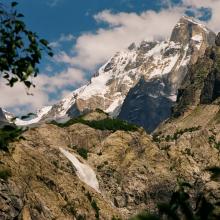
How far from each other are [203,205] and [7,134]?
5.60 meters

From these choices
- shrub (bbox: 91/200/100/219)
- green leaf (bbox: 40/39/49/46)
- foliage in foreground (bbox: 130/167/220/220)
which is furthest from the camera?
shrub (bbox: 91/200/100/219)

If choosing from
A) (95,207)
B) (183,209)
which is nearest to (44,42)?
(183,209)

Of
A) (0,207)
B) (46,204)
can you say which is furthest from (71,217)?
(0,207)

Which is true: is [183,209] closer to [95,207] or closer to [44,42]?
[44,42]

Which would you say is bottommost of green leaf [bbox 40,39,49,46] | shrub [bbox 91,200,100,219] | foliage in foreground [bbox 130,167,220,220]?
foliage in foreground [bbox 130,167,220,220]

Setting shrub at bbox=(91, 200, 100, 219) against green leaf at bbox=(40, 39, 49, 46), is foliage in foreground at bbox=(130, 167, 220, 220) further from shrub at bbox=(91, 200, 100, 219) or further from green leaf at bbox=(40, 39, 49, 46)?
shrub at bbox=(91, 200, 100, 219)

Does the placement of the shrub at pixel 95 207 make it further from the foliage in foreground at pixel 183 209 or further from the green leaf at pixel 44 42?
the green leaf at pixel 44 42

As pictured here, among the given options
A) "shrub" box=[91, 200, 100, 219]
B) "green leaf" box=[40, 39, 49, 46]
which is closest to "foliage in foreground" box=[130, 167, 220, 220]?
"green leaf" box=[40, 39, 49, 46]

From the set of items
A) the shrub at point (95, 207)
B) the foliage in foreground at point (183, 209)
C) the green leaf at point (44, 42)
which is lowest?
the foliage in foreground at point (183, 209)

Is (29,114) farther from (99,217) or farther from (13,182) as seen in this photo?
(99,217)

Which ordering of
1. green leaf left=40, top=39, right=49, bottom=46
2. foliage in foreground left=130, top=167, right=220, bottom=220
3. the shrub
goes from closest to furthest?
green leaf left=40, top=39, right=49, bottom=46 → foliage in foreground left=130, top=167, right=220, bottom=220 → the shrub

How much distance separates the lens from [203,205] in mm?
16109

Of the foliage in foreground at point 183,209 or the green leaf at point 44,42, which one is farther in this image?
the foliage in foreground at point 183,209

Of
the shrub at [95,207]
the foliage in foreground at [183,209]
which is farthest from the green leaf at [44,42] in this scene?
the shrub at [95,207]
